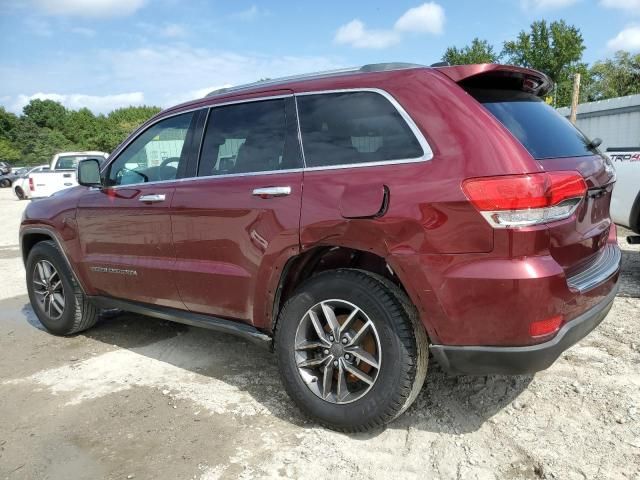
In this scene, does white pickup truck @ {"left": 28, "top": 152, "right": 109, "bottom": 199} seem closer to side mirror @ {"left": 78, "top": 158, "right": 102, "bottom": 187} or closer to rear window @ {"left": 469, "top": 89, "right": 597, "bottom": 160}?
side mirror @ {"left": 78, "top": 158, "right": 102, "bottom": 187}

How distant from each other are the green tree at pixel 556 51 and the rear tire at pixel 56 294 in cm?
4523

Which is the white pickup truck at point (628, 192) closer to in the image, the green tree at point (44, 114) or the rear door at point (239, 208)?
the rear door at point (239, 208)

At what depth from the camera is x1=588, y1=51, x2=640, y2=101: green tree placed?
4803 cm

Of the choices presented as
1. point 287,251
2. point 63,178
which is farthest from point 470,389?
point 63,178

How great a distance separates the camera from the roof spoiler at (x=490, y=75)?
8.81 feet

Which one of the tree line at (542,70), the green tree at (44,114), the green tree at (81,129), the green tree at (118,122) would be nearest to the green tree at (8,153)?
the tree line at (542,70)

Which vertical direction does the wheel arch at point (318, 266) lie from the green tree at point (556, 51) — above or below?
below

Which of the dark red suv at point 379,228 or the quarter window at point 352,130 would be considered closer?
the dark red suv at point 379,228

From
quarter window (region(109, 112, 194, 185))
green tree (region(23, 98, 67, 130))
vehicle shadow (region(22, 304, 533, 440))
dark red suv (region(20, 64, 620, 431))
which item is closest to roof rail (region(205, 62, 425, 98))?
dark red suv (region(20, 64, 620, 431))

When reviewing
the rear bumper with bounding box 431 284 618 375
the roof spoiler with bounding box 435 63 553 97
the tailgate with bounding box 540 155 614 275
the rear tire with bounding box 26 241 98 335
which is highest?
the roof spoiler with bounding box 435 63 553 97

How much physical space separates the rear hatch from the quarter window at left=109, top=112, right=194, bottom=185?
200cm

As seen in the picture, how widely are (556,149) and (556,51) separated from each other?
48.2 m

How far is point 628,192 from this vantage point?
18.1 ft

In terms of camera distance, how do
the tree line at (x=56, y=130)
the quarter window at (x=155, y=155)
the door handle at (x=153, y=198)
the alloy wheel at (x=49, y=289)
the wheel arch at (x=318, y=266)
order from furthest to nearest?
the tree line at (x=56, y=130) → the alloy wheel at (x=49, y=289) → the quarter window at (x=155, y=155) → the door handle at (x=153, y=198) → the wheel arch at (x=318, y=266)
